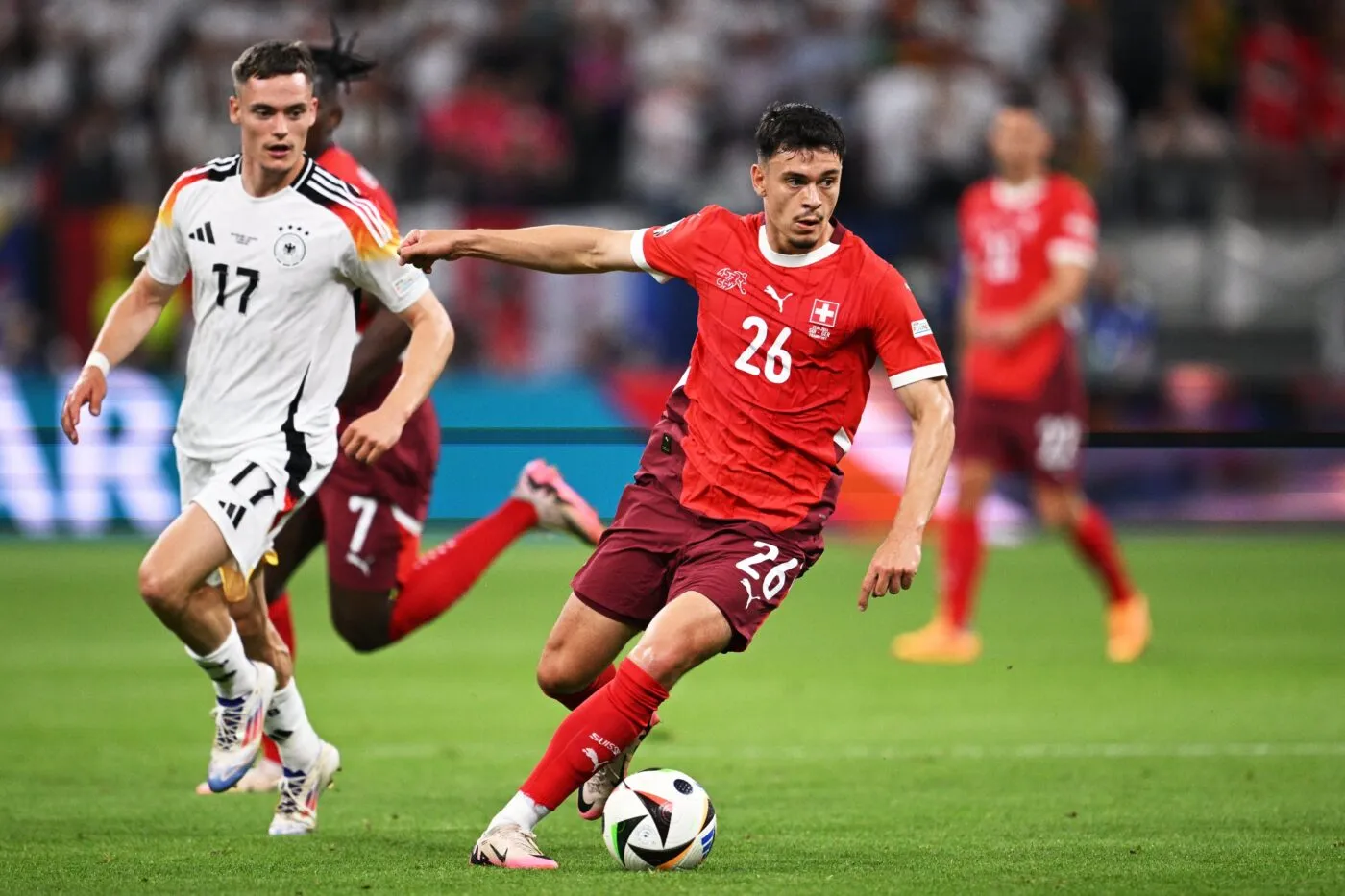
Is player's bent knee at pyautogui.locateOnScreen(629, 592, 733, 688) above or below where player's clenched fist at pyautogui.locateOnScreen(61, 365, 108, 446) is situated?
below

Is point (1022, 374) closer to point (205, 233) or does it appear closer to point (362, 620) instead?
A: point (362, 620)

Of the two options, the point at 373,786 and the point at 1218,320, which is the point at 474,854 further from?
the point at 1218,320

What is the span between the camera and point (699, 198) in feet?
58.5

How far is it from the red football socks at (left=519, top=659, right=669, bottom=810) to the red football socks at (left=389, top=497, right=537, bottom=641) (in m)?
2.28

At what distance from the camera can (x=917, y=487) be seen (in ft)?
19.3

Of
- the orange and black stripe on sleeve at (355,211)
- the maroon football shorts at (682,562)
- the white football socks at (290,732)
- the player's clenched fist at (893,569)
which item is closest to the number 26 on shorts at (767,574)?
the maroon football shorts at (682,562)

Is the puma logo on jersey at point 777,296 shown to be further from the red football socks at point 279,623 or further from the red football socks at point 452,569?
the red football socks at point 279,623

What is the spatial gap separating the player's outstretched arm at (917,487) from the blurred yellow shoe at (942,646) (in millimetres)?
5184

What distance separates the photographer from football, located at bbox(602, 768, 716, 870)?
5.79 metres

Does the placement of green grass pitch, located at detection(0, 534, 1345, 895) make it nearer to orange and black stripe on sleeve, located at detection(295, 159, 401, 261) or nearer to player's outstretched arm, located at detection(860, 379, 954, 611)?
player's outstretched arm, located at detection(860, 379, 954, 611)

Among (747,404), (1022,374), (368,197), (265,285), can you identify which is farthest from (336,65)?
(1022,374)

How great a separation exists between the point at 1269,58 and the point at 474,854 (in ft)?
50.8

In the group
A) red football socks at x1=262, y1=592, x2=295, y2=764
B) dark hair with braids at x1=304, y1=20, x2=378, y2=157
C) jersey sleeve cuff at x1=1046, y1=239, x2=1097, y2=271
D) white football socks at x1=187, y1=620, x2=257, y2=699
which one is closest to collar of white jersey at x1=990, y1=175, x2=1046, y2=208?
jersey sleeve cuff at x1=1046, y1=239, x2=1097, y2=271

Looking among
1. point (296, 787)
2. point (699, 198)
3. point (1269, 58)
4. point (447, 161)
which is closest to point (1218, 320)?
point (1269, 58)
